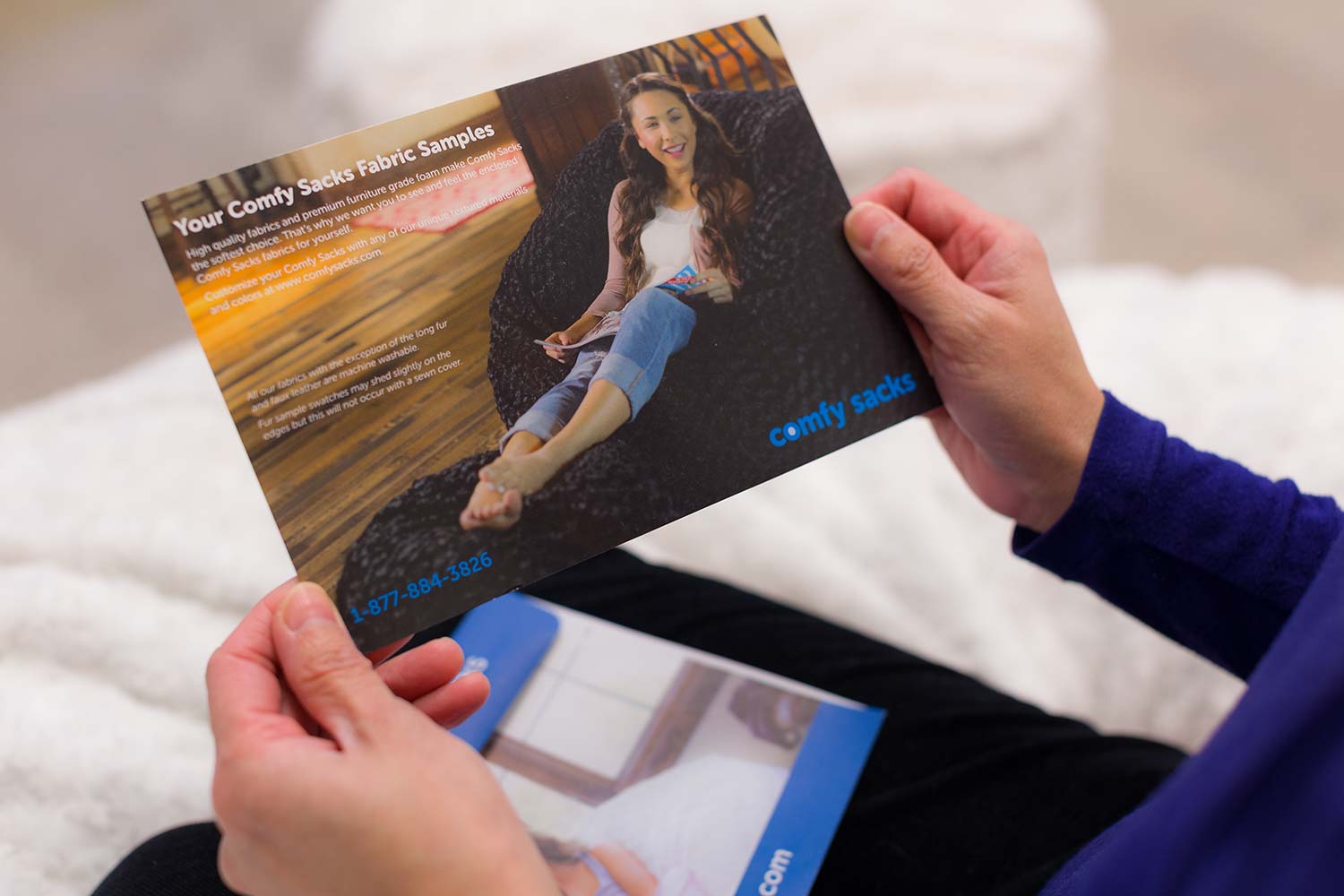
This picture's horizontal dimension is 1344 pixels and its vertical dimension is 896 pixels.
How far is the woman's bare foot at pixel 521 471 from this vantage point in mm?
531

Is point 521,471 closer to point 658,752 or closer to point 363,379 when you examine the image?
point 363,379

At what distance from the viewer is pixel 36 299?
128cm

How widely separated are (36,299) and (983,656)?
1273mm

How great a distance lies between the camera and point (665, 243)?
23.0 inches

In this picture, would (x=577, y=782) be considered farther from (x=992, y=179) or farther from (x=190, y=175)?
(x=190, y=175)

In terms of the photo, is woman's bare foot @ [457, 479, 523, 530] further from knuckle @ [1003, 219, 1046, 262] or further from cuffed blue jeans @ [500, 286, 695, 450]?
knuckle @ [1003, 219, 1046, 262]

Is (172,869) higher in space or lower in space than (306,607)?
lower

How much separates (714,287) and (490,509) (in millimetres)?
193

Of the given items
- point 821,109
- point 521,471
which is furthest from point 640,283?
point 821,109

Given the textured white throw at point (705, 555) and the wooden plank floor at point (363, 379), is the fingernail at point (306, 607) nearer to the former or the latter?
the wooden plank floor at point (363, 379)

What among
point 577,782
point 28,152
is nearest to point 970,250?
point 577,782

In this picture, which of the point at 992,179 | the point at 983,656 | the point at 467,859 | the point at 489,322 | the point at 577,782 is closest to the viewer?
the point at 467,859

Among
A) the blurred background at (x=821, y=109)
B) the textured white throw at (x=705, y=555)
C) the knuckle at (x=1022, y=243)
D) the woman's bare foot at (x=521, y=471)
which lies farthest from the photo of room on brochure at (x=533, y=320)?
the blurred background at (x=821, y=109)

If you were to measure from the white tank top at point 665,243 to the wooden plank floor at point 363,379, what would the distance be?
3.5 inches
